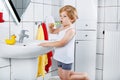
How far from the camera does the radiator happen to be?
130 inches

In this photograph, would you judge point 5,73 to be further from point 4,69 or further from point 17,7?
point 17,7

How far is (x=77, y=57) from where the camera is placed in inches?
132

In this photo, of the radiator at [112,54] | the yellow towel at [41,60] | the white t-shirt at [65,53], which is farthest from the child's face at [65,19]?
the radiator at [112,54]

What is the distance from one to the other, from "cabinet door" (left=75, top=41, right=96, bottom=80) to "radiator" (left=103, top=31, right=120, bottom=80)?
168mm

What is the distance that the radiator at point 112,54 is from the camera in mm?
3301

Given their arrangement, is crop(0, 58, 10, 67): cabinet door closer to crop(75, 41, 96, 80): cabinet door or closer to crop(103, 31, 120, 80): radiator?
crop(75, 41, 96, 80): cabinet door

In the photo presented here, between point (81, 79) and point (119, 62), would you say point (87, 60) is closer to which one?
point (119, 62)

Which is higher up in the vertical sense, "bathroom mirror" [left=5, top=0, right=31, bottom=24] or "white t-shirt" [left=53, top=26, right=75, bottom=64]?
"bathroom mirror" [left=5, top=0, right=31, bottom=24]

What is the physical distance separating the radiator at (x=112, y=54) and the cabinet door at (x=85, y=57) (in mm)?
168

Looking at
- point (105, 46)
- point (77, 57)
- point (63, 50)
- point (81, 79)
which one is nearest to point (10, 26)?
point (63, 50)

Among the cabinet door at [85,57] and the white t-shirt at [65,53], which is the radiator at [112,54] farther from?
the white t-shirt at [65,53]

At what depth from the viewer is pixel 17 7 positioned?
2.63m

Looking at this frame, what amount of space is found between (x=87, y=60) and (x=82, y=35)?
335mm

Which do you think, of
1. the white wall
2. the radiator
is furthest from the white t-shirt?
the radiator
